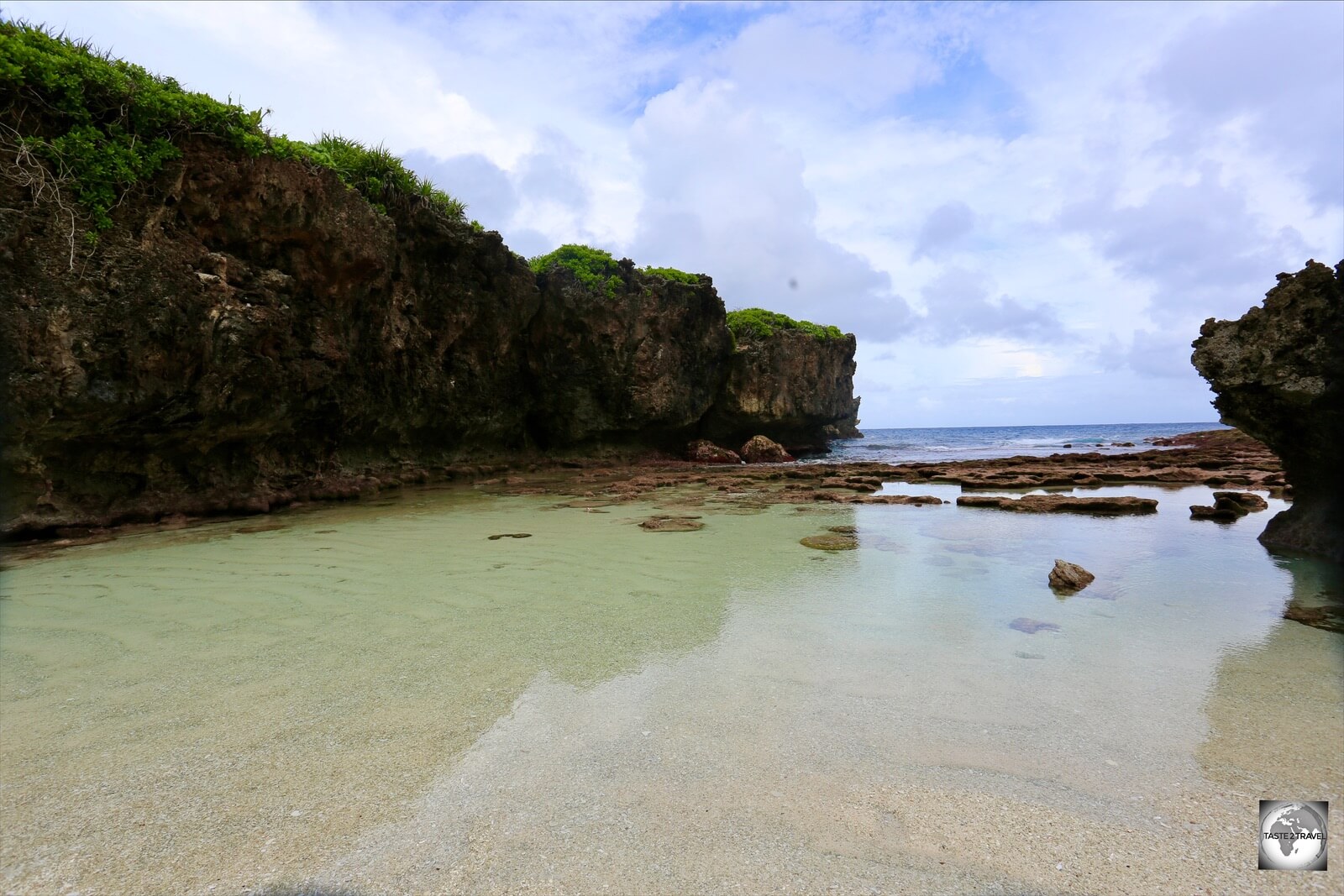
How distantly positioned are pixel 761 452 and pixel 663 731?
1020 inches

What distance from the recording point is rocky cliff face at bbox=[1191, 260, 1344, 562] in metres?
5.78

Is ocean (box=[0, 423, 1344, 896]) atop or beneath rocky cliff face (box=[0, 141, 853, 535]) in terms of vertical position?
beneath

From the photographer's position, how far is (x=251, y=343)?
1049cm

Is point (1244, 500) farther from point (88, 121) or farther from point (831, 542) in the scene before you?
point (88, 121)

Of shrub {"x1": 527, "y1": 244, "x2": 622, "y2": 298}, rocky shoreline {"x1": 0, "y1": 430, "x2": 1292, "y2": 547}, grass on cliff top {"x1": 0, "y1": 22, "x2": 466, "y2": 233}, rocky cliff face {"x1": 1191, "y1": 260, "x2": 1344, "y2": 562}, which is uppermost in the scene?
shrub {"x1": 527, "y1": 244, "x2": 622, "y2": 298}

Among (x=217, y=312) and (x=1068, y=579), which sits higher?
(x=217, y=312)

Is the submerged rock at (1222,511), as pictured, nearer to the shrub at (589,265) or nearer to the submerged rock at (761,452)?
the shrub at (589,265)

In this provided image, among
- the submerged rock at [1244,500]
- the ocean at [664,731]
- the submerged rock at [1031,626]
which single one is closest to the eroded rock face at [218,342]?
the ocean at [664,731]

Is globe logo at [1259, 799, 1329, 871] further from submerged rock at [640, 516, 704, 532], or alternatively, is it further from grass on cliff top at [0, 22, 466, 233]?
grass on cliff top at [0, 22, 466, 233]

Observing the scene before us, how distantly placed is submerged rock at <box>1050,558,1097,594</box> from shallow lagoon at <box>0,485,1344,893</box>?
3.9 inches

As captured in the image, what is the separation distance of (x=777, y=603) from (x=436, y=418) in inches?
563

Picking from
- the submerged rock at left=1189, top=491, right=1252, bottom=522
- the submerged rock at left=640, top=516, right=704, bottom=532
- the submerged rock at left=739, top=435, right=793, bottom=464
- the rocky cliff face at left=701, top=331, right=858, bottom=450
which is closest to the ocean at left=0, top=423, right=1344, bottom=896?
Result: the submerged rock at left=640, top=516, right=704, bottom=532

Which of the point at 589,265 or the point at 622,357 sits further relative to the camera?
the point at 622,357

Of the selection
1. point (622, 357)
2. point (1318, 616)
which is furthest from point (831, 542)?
point (622, 357)
